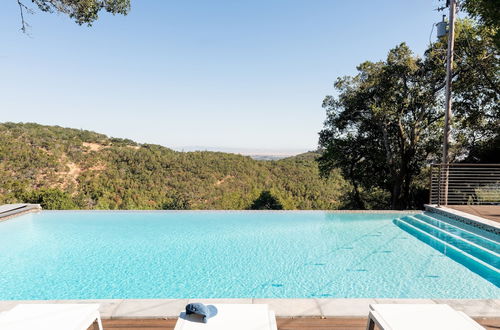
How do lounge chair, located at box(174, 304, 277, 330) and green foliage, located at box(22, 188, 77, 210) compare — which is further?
green foliage, located at box(22, 188, 77, 210)

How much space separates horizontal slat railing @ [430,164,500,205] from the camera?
901 centimetres

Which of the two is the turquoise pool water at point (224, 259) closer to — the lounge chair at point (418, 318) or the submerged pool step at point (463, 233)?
the submerged pool step at point (463, 233)

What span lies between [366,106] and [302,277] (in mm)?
9776

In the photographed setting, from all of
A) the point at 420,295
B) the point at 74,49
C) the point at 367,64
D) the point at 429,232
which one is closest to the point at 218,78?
the point at 74,49

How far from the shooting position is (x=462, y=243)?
6.65m

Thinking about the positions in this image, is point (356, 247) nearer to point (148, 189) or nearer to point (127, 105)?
point (148, 189)

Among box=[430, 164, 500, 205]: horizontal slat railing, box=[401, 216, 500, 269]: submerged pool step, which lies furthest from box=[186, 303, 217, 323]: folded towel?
box=[430, 164, 500, 205]: horizontal slat railing

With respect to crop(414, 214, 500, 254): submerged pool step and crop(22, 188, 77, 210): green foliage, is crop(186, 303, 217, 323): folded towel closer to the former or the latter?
crop(414, 214, 500, 254): submerged pool step

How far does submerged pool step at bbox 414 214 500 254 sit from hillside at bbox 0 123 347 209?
6.55 metres

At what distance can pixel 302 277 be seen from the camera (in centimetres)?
509

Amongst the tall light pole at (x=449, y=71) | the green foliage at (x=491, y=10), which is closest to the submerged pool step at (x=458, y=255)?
the tall light pole at (x=449, y=71)

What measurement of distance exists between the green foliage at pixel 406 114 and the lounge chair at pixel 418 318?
10.4 meters

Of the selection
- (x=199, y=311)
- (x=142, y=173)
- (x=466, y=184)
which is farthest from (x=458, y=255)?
(x=142, y=173)

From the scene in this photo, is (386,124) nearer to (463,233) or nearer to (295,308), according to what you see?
(463,233)
